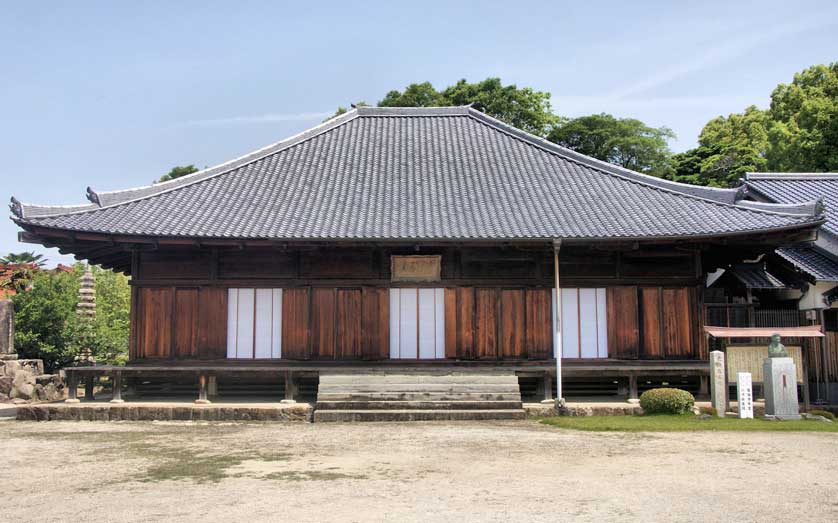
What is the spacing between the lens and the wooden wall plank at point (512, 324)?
18438 mm

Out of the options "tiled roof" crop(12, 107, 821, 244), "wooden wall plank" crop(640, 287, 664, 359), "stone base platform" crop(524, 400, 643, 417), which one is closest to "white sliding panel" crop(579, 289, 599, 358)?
"wooden wall plank" crop(640, 287, 664, 359)

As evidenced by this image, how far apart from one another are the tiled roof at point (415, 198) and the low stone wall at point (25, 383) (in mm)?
5835

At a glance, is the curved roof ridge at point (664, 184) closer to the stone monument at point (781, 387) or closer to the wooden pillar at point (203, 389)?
the stone monument at point (781, 387)

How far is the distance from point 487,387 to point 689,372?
500 centimetres

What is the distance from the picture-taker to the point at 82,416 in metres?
16.6

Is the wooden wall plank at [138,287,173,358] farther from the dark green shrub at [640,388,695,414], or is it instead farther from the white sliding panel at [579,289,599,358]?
the dark green shrub at [640,388,695,414]

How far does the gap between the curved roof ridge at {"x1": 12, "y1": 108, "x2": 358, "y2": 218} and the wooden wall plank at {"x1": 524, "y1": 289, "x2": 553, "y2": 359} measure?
9204 millimetres

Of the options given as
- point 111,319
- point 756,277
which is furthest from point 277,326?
point 111,319

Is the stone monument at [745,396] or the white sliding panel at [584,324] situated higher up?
the white sliding panel at [584,324]

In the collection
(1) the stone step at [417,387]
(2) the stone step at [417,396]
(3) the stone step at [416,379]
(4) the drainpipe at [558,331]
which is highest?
(4) the drainpipe at [558,331]

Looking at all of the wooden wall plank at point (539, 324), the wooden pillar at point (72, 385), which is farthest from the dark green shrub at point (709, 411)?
the wooden pillar at point (72, 385)

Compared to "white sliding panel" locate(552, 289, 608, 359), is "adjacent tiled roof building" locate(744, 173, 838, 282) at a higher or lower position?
higher

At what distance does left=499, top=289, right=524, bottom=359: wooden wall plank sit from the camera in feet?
60.5

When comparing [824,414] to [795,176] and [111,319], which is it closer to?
[795,176]
